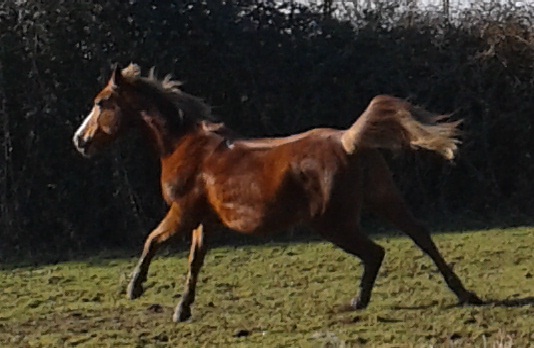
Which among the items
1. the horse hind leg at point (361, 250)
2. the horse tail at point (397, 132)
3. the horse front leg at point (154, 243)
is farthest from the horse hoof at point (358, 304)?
the horse front leg at point (154, 243)

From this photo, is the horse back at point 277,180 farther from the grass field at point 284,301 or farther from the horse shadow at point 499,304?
the horse shadow at point 499,304

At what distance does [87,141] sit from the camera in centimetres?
873

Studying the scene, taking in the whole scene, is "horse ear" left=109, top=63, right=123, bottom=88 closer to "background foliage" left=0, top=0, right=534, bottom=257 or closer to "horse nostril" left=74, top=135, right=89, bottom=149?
"horse nostril" left=74, top=135, right=89, bottom=149

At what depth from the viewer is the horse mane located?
833 cm

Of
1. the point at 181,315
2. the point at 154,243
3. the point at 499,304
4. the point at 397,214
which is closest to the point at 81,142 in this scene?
the point at 154,243

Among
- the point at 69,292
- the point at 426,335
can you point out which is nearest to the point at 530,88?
the point at 69,292

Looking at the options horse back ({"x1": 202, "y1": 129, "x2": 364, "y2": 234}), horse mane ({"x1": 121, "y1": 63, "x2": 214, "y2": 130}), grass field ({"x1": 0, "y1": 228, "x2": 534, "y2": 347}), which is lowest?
grass field ({"x1": 0, "y1": 228, "x2": 534, "y2": 347})

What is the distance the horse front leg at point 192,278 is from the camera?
7680 millimetres

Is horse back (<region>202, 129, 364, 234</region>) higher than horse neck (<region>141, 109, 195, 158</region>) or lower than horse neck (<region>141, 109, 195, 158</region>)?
lower

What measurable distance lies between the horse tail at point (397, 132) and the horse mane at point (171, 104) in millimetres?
1551

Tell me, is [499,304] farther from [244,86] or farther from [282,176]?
[244,86]

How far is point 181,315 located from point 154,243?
61cm

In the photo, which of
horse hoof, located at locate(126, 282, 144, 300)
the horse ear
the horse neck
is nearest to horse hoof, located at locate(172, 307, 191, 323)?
horse hoof, located at locate(126, 282, 144, 300)

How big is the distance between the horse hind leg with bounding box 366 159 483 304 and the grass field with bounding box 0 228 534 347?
0.47 feet
